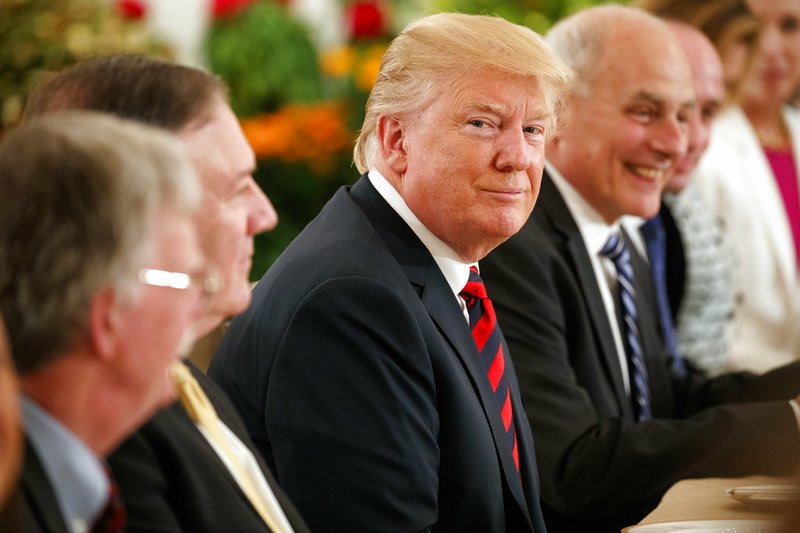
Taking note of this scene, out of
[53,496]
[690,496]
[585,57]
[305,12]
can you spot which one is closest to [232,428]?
[53,496]

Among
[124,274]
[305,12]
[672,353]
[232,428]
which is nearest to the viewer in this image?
[124,274]

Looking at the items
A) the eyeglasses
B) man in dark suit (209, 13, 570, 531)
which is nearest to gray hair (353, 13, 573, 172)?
man in dark suit (209, 13, 570, 531)

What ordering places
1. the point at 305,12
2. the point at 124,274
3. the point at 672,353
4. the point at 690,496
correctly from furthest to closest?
the point at 305,12 < the point at 672,353 < the point at 690,496 < the point at 124,274

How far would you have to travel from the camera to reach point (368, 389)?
5.87ft

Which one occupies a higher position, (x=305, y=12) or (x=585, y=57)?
(x=585, y=57)

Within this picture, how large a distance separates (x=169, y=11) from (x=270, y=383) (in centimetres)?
539

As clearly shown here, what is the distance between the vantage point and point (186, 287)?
1.14m

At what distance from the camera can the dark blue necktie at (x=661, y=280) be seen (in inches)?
117

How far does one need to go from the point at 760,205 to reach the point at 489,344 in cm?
223

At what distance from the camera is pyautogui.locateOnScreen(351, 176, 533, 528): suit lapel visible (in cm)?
195

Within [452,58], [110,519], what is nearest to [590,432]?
[452,58]

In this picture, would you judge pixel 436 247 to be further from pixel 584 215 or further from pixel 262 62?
pixel 262 62

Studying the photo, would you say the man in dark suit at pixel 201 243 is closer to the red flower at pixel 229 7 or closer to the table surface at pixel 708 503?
the table surface at pixel 708 503

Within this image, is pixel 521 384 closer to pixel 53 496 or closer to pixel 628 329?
pixel 628 329
